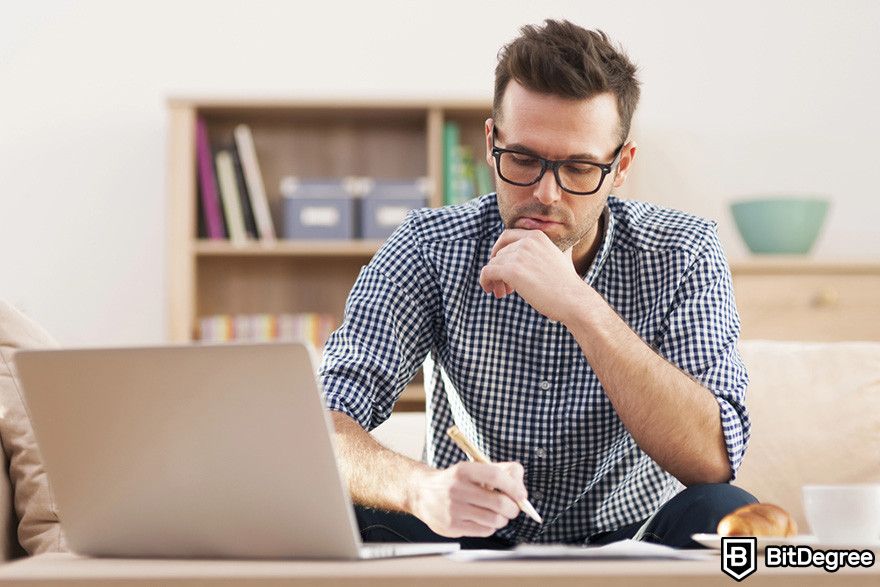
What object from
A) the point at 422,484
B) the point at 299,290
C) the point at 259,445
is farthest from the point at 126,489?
the point at 299,290

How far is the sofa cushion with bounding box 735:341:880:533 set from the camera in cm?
180

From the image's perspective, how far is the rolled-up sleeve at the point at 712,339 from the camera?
1348mm

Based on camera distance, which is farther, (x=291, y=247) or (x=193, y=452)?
(x=291, y=247)

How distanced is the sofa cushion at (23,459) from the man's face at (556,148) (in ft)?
2.19

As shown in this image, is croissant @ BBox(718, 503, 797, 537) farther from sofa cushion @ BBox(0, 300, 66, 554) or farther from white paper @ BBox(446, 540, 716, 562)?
sofa cushion @ BBox(0, 300, 66, 554)

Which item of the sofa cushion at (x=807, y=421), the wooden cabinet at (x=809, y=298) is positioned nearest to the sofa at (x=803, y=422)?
the sofa cushion at (x=807, y=421)

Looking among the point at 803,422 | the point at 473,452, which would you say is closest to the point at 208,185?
the point at 803,422

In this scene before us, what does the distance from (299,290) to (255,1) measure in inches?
36.2

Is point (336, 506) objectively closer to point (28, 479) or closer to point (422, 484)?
point (422, 484)

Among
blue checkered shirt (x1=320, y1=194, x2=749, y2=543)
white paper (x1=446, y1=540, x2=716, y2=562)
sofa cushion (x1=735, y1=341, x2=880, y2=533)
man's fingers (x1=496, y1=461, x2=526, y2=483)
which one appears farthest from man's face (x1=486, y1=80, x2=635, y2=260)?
white paper (x1=446, y1=540, x2=716, y2=562)

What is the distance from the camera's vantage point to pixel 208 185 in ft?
10.6

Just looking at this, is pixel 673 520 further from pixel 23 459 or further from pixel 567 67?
pixel 23 459

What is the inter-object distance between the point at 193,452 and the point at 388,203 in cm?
249

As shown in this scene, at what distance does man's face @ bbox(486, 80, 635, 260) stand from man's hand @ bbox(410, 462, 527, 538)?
0.60 m
